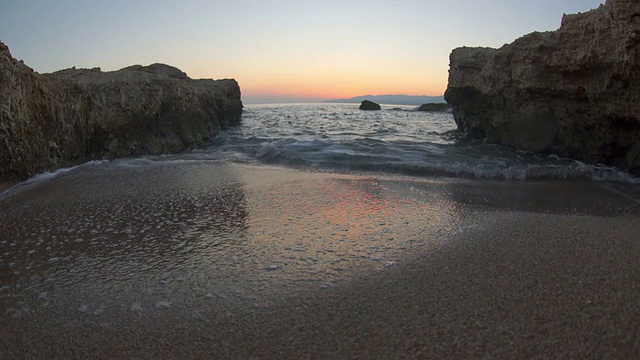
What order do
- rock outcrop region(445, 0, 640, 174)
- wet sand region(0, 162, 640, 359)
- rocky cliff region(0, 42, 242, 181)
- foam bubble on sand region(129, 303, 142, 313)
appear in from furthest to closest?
rock outcrop region(445, 0, 640, 174), rocky cliff region(0, 42, 242, 181), foam bubble on sand region(129, 303, 142, 313), wet sand region(0, 162, 640, 359)

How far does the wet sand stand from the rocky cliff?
1397 mm

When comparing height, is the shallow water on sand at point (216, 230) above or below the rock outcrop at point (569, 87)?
below

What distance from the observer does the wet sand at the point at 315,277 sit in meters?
1.81

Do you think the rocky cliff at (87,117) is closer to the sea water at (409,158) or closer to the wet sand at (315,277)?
the sea water at (409,158)

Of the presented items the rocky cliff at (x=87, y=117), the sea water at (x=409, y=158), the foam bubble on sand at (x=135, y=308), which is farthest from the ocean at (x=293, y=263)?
the sea water at (x=409, y=158)

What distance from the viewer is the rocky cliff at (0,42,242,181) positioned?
5410 mm

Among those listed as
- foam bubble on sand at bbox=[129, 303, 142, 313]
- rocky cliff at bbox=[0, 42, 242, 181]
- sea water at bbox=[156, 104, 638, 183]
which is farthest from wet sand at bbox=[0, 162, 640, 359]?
sea water at bbox=[156, 104, 638, 183]

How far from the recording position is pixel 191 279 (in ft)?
8.11

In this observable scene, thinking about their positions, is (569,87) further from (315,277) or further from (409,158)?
(315,277)

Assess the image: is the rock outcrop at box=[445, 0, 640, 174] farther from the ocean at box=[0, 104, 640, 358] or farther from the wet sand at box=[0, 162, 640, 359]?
the wet sand at box=[0, 162, 640, 359]

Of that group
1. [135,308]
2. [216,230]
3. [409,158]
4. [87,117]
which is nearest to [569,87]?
[409,158]

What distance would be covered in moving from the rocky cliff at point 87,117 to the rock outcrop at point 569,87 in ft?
26.4

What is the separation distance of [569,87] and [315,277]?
710 cm

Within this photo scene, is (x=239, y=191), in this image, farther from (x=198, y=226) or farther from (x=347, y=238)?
(x=347, y=238)
